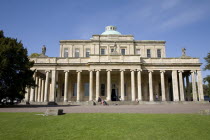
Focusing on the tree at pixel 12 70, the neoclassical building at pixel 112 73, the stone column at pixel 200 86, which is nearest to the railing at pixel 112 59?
the neoclassical building at pixel 112 73

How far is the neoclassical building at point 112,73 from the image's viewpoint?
34.8 meters

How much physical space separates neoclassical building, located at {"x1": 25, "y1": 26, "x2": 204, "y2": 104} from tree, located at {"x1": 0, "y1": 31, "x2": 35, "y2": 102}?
10507mm

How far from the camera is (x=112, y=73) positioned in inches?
1549

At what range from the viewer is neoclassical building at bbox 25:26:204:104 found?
34.8 m

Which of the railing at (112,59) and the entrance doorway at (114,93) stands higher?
the railing at (112,59)

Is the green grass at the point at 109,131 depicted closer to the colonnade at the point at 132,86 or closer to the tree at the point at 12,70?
the tree at the point at 12,70

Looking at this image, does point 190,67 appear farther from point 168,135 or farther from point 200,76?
point 168,135

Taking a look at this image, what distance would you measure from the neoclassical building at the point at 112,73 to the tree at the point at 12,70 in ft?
34.5

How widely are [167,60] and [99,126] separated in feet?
104

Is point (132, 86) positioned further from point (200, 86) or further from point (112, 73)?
point (200, 86)

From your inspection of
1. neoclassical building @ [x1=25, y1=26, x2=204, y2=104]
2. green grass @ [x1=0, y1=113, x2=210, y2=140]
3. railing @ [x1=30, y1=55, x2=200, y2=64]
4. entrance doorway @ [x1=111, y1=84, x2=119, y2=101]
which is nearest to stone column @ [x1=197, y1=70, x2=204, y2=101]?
neoclassical building @ [x1=25, y1=26, x2=204, y2=104]

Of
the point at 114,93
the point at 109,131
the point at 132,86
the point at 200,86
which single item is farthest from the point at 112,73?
the point at 109,131

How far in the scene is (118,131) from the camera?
7.84 meters

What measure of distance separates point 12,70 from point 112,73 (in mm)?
22056
